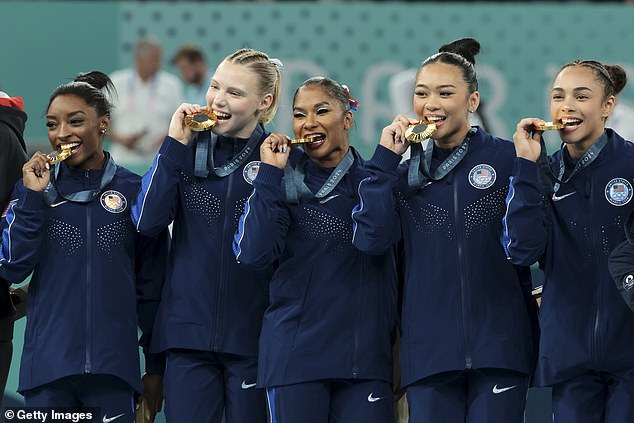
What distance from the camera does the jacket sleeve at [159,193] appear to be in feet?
16.6

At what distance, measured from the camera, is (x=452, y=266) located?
4941 millimetres

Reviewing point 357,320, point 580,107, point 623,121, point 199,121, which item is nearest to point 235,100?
point 199,121

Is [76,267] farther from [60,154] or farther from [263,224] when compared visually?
[263,224]

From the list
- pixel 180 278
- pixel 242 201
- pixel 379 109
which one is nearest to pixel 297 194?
pixel 242 201

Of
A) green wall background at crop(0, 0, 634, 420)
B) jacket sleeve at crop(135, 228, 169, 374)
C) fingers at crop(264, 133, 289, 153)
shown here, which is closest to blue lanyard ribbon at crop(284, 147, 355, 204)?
fingers at crop(264, 133, 289, 153)

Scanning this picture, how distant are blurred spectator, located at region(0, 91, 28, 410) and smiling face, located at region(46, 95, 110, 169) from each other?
29 cm

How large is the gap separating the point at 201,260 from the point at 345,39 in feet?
21.4

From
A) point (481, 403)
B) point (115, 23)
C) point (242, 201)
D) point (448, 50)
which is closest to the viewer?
point (481, 403)

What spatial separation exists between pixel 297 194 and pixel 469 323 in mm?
894

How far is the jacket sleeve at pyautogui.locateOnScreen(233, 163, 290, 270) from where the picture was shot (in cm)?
495

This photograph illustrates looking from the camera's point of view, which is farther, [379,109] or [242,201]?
[379,109]

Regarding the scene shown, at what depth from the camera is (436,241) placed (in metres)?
4.97

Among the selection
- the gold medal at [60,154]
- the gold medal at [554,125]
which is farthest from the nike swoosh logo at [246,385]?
the gold medal at [554,125]

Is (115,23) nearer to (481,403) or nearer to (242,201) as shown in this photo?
(242,201)
